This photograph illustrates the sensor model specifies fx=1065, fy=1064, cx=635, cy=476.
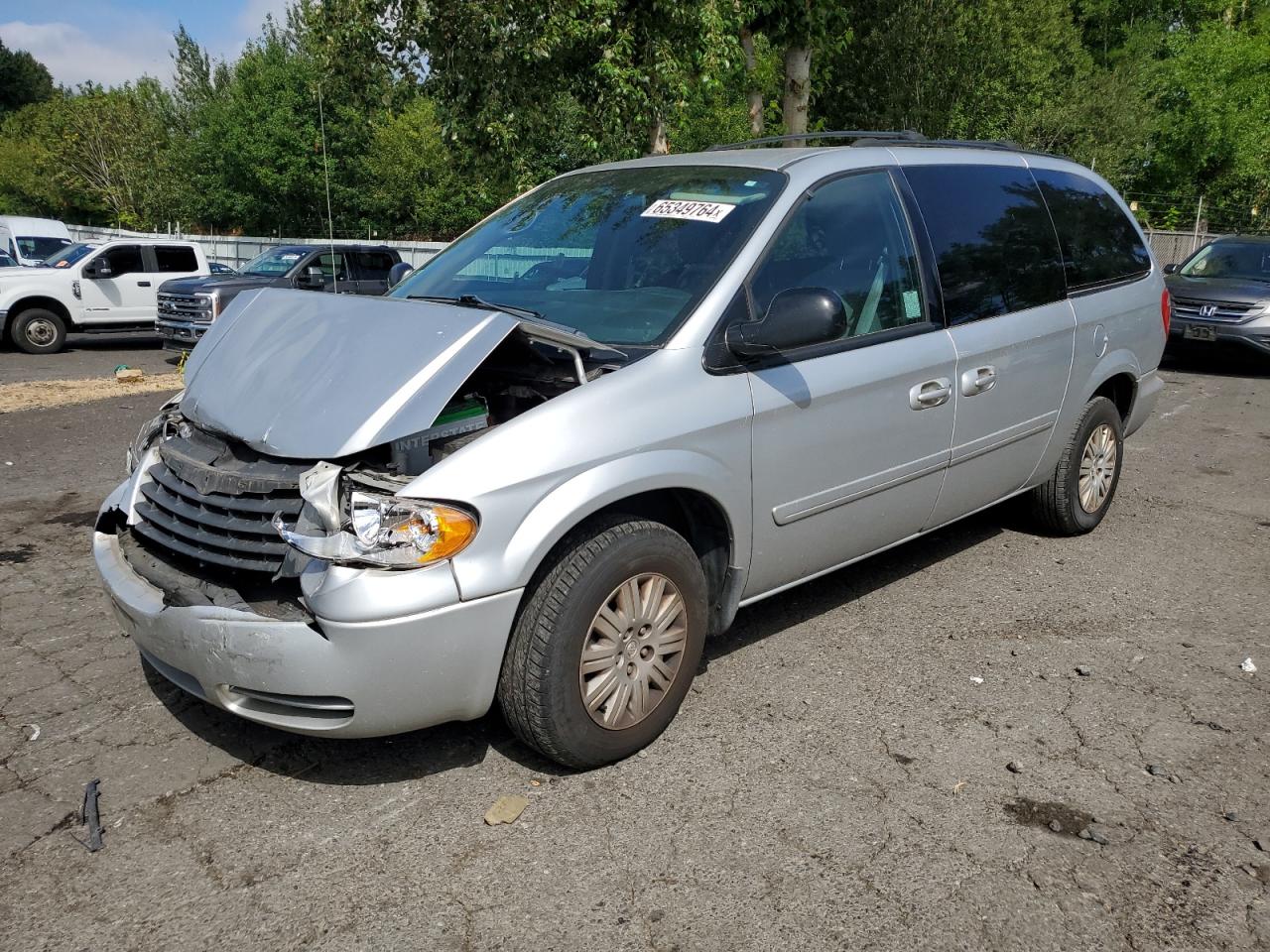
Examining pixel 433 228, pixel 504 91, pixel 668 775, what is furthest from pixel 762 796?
pixel 433 228

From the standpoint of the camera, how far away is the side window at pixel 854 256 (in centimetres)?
387

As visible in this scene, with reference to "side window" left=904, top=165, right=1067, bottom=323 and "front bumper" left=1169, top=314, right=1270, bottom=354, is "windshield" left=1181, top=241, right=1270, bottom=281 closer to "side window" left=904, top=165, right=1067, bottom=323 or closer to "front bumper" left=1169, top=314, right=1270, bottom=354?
"front bumper" left=1169, top=314, right=1270, bottom=354

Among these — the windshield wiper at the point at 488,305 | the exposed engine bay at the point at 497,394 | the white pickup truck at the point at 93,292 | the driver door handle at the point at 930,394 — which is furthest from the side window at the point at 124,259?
the driver door handle at the point at 930,394

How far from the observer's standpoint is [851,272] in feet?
13.5

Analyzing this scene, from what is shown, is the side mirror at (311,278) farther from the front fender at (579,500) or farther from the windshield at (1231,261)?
the front fender at (579,500)

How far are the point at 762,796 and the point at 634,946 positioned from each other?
0.78 metres

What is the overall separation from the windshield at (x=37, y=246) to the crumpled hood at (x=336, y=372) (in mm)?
27096

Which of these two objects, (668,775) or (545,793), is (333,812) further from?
(668,775)

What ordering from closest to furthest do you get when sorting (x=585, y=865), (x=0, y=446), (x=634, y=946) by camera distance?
(x=634, y=946), (x=585, y=865), (x=0, y=446)

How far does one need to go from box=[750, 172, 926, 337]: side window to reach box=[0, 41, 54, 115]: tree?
98381 millimetres

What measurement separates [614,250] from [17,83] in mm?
101708

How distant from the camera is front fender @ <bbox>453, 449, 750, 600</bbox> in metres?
2.95

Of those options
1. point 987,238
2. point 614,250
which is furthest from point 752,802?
point 987,238

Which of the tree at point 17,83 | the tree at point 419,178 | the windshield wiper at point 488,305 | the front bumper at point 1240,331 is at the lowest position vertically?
the front bumper at point 1240,331
